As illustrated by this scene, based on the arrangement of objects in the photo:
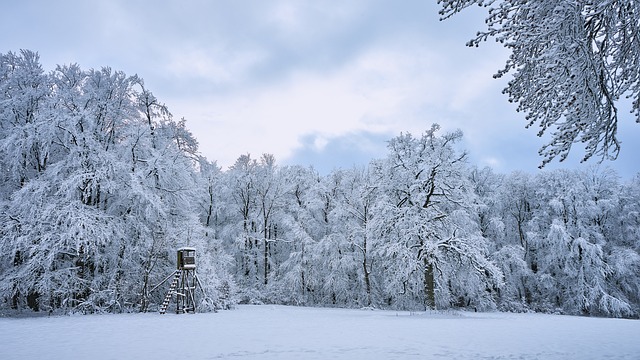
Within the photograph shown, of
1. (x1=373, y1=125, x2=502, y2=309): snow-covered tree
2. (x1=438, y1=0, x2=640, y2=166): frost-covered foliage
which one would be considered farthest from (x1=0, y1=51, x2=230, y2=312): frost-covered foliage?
(x1=438, y1=0, x2=640, y2=166): frost-covered foliage

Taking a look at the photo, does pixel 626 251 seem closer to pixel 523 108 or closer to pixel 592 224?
pixel 592 224

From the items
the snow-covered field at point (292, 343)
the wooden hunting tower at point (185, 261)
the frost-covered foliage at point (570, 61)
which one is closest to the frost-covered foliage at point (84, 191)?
the wooden hunting tower at point (185, 261)

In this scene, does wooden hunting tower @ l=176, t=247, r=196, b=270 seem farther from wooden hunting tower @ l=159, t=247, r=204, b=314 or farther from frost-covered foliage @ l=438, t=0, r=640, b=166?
frost-covered foliage @ l=438, t=0, r=640, b=166

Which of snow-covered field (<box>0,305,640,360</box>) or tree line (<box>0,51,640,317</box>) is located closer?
snow-covered field (<box>0,305,640,360</box>)

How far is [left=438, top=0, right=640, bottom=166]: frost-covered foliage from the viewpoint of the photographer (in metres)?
5.42

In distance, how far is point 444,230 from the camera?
21547mm

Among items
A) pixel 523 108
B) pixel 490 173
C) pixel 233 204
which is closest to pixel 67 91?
pixel 233 204

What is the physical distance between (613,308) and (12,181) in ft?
118

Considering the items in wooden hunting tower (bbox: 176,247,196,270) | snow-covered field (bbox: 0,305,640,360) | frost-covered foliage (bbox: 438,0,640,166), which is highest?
frost-covered foliage (bbox: 438,0,640,166)

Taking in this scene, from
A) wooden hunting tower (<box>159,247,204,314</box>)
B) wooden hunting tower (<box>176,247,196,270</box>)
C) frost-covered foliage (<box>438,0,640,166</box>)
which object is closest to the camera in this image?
frost-covered foliage (<box>438,0,640,166</box>)

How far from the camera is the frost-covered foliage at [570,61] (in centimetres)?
542

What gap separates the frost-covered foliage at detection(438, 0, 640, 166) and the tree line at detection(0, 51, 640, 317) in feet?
41.7

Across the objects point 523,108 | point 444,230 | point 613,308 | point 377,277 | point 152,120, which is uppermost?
point 152,120

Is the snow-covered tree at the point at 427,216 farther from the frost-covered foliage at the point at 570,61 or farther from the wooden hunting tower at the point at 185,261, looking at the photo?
the frost-covered foliage at the point at 570,61
